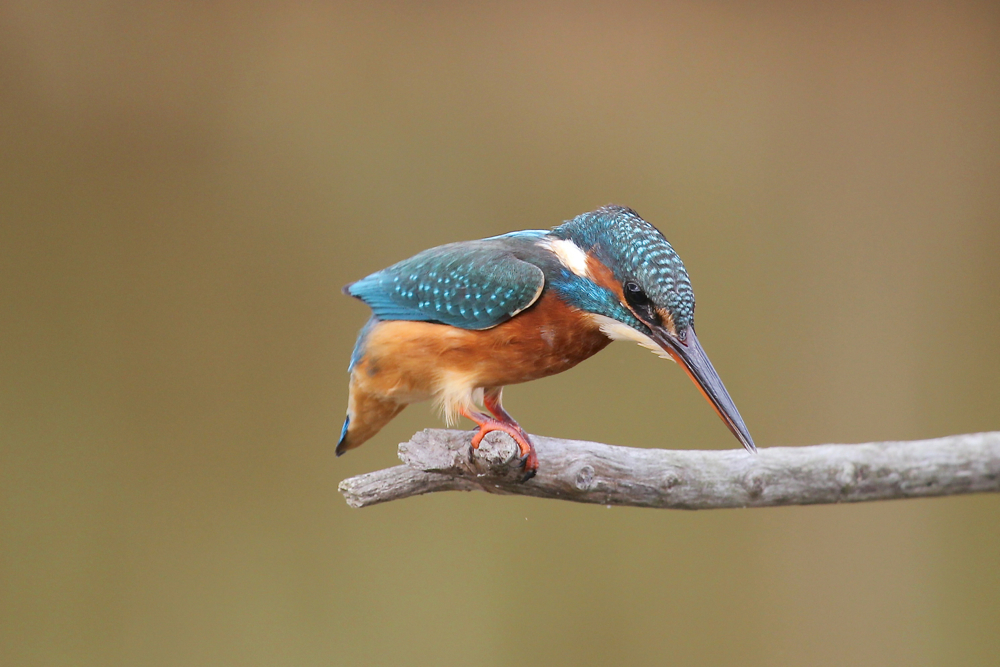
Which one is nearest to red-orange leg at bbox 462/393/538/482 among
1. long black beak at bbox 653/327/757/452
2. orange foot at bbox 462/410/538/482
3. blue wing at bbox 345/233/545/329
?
orange foot at bbox 462/410/538/482

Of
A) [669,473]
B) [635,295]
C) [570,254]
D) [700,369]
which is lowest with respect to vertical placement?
[669,473]

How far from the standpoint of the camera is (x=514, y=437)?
129 cm

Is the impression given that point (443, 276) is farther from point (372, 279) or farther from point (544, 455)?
point (544, 455)

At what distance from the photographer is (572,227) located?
53.6 inches

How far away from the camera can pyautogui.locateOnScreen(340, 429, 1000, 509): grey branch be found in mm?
1106

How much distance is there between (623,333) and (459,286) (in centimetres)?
30

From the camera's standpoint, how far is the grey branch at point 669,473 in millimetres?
1106

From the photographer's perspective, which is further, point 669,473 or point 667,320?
point 669,473

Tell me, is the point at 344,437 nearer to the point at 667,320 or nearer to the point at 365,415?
the point at 365,415

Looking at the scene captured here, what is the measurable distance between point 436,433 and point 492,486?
0.13 meters

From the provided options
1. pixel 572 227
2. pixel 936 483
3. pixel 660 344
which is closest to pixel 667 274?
pixel 660 344

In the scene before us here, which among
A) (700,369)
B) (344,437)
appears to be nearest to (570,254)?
(700,369)

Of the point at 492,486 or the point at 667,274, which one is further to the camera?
the point at 492,486

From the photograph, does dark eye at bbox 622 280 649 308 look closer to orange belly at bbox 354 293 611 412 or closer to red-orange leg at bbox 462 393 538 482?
orange belly at bbox 354 293 611 412
